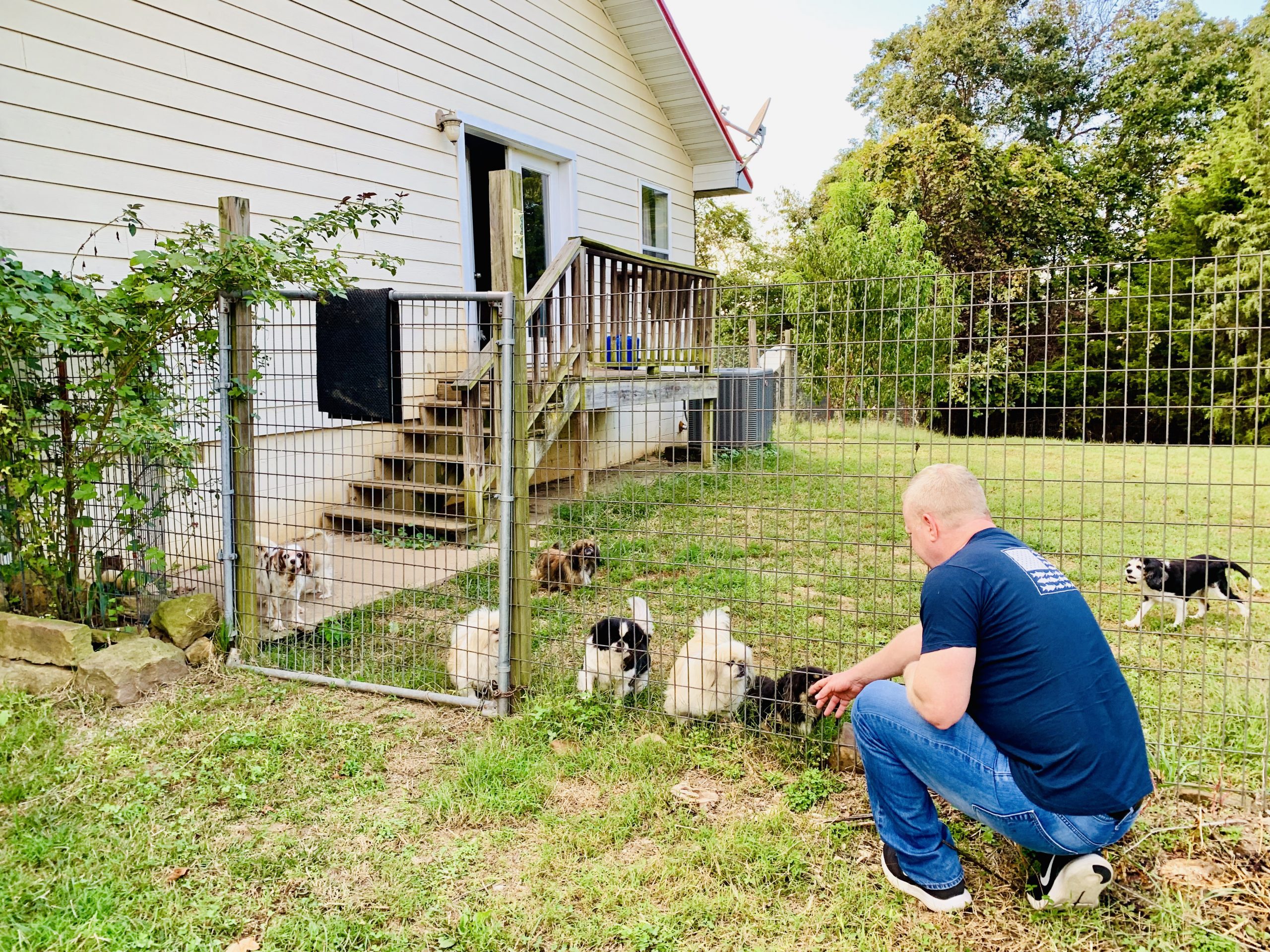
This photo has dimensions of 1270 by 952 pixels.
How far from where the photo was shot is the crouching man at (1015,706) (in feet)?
6.75

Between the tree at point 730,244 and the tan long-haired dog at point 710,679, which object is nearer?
the tan long-haired dog at point 710,679

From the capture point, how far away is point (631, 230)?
1116 cm

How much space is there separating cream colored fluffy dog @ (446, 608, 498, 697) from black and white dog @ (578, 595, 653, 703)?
453mm

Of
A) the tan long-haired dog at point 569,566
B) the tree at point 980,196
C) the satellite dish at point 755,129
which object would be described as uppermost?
the tree at point 980,196

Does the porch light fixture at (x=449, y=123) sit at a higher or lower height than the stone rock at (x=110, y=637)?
higher

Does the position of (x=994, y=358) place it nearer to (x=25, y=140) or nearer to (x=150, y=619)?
(x=150, y=619)

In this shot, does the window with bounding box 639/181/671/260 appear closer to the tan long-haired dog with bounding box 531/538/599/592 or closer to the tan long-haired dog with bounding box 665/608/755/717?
the tan long-haired dog with bounding box 531/538/599/592

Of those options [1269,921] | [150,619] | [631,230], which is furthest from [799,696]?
[631,230]

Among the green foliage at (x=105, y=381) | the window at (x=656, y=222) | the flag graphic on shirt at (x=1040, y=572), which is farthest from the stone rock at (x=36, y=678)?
the window at (x=656, y=222)

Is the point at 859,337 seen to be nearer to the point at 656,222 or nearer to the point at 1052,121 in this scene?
the point at 656,222

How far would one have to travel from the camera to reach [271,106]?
628 cm

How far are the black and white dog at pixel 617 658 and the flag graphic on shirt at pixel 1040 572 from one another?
1830mm

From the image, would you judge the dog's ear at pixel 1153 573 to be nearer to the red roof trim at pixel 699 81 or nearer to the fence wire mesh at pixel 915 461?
the fence wire mesh at pixel 915 461

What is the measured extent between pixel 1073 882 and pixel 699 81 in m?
11.0
